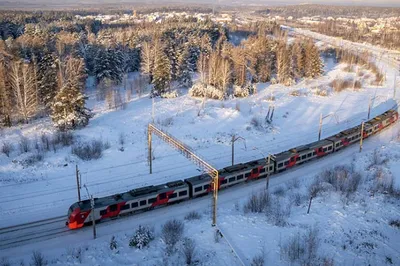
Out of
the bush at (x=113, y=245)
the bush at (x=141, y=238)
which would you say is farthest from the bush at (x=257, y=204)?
the bush at (x=113, y=245)

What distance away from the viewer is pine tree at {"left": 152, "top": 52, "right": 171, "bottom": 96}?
61.0 meters

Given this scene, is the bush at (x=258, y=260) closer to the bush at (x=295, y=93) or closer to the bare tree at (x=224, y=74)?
the bare tree at (x=224, y=74)

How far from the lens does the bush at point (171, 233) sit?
24016 millimetres

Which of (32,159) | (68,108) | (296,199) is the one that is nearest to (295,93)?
(296,199)

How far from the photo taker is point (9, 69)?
50.6 m

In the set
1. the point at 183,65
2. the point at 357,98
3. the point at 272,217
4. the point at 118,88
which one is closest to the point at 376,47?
the point at 357,98

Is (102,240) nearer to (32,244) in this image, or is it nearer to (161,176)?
(32,244)

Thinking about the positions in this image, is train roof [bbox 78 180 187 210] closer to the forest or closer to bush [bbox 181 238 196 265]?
bush [bbox 181 238 196 265]

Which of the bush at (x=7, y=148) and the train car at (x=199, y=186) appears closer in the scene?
the train car at (x=199, y=186)

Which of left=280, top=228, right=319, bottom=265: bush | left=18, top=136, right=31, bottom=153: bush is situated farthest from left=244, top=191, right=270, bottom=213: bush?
left=18, top=136, right=31, bottom=153: bush

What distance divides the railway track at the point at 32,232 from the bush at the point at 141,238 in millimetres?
5634

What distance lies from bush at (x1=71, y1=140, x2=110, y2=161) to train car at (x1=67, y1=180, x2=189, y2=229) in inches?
467

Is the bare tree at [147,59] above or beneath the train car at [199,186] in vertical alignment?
above

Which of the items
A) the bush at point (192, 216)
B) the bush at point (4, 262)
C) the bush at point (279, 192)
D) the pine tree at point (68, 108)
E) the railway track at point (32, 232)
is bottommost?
the bush at point (279, 192)
